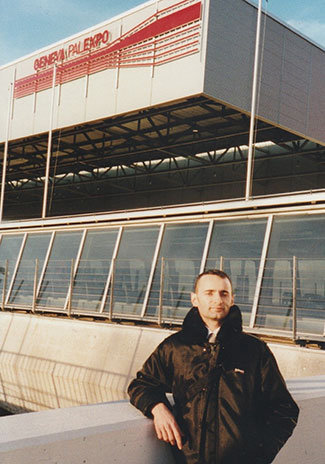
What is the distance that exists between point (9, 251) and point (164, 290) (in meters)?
6.08

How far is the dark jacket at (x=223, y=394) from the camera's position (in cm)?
240

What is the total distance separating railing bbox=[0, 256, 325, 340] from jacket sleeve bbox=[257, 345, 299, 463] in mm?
6052

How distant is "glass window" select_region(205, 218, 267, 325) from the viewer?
9781mm

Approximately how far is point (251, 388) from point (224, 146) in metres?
20.9

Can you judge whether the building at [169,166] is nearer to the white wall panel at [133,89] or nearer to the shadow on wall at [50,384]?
the white wall panel at [133,89]

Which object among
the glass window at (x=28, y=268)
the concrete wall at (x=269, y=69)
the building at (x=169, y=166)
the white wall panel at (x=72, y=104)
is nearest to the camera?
the building at (x=169, y=166)

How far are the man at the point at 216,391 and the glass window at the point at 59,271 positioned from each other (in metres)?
10.6

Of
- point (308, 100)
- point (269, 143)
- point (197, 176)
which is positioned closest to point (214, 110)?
point (308, 100)

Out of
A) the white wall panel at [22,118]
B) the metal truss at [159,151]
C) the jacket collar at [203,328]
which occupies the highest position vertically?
the white wall panel at [22,118]

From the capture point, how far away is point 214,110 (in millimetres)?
18562

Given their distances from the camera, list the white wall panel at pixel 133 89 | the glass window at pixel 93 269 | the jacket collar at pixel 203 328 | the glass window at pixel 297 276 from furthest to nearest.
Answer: the white wall panel at pixel 133 89
the glass window at pixel 93 269
the glass window at pixel 297 276
the jacket collar at pixel 203 328

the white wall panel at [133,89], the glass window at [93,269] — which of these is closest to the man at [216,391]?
the glass window at [93,269]

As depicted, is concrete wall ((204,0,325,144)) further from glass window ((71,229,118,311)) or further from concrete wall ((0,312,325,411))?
concrete wall ((0,312,325,411))

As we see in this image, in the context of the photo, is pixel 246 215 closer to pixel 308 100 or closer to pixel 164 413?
pixel 164 413
